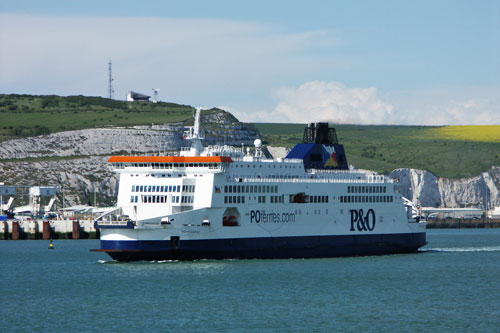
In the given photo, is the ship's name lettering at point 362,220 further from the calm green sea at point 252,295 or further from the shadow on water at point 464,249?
the shadow on water at point 464,249

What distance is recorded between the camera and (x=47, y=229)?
92.4 m

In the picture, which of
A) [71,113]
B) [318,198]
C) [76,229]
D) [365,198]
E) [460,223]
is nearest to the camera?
[318,198]

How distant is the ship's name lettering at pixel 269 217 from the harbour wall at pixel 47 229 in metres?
37.5

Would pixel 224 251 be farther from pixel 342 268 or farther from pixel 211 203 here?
pixel 342 268

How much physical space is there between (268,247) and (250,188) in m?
3.89

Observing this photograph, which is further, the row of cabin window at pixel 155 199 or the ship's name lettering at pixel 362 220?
the ship's name lettering at pixel 362 220

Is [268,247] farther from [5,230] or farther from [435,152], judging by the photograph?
[435,152]

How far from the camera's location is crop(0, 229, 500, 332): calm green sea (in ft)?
123

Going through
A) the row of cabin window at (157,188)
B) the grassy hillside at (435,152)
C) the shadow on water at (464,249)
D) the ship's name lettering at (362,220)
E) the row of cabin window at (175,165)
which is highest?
the grassy hillside at (435,152)

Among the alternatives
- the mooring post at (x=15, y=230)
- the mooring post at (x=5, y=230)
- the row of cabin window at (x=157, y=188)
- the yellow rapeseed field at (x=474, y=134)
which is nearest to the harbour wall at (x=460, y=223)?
the yellow rapeseed field at (x=474, y=134)

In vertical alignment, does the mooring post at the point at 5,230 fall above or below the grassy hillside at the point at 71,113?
below

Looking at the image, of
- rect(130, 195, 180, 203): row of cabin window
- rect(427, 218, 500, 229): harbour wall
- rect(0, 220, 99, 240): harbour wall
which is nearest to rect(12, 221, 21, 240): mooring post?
rect(0, 220, 99, 240): harbour wall

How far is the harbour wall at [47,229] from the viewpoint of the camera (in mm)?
92438

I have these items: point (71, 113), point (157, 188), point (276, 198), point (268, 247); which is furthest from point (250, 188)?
point (71, 113)
